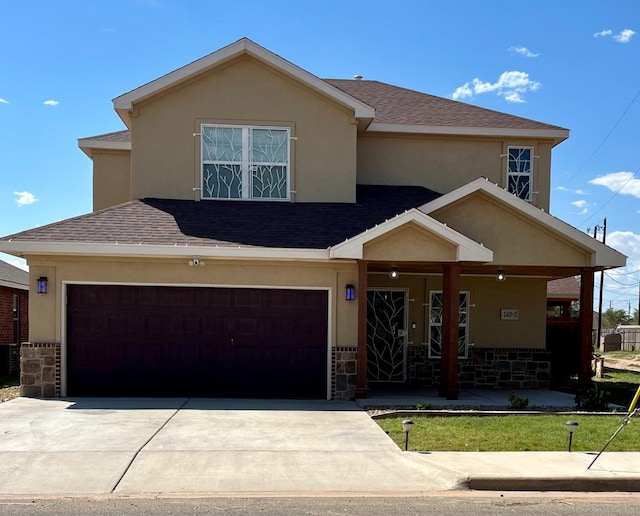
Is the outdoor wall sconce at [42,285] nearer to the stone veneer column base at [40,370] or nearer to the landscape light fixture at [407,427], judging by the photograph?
the stone veneer column base at [40,370]

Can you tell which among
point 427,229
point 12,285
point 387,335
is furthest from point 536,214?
point 12,285

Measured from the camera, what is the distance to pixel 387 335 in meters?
14.5

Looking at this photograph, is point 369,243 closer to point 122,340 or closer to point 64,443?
point 122,340

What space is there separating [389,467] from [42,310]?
26.3 feet

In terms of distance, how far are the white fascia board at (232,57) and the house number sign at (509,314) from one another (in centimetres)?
609

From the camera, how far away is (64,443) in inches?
316

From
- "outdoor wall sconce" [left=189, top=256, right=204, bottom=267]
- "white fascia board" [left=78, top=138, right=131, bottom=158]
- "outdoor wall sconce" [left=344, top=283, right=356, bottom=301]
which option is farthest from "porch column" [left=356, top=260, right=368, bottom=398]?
"white fascia board" [left=78, top=138, right=131, bottom=158]

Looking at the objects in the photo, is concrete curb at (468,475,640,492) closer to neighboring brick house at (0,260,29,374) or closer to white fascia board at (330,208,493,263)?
white fascia board at (330,208,493,263)

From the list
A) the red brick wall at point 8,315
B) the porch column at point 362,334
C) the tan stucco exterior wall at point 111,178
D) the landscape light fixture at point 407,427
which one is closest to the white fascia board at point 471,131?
the porch column at point 362,334

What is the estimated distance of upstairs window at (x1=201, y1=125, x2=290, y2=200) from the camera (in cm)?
1343

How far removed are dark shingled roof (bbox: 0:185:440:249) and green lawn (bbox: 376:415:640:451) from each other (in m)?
4.18

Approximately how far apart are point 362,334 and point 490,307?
4647mm

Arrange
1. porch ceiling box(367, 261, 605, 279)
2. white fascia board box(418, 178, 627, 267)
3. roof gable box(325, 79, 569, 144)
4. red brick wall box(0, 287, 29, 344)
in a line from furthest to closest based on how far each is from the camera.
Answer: red brick wall box(0, 287, 29, 344), roof gable box(325, 79, 569, 144), porch ceiling box(367, 261, 605, 279), white fascia board box(418, 178, 627, 267)

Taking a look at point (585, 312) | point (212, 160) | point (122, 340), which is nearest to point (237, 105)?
point (212, 160)
